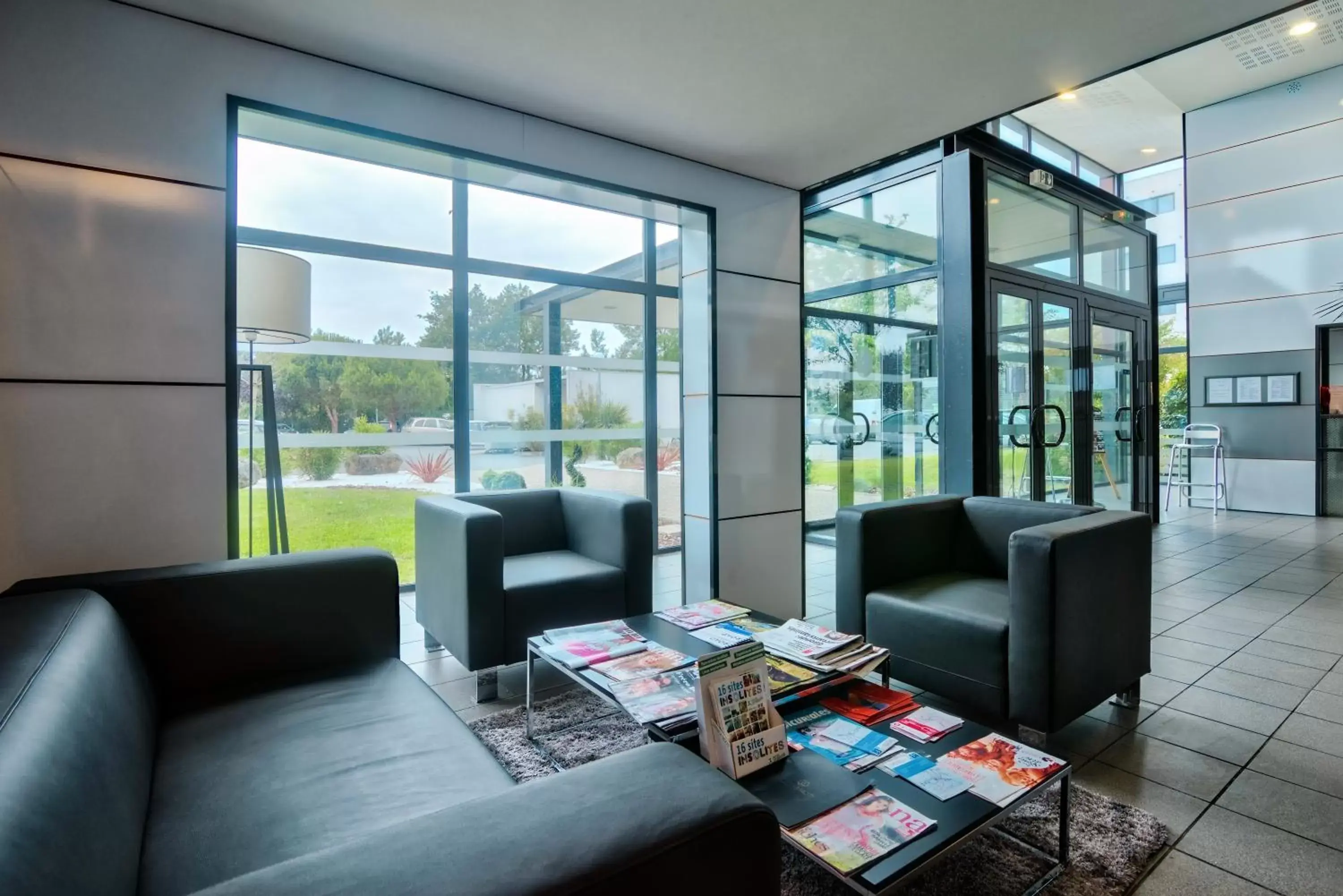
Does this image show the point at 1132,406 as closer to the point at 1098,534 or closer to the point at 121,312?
the point at 1098,534

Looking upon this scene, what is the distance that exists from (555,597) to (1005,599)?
5.81 feet

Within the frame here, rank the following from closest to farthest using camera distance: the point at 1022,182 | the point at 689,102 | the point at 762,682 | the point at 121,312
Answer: the point at 762,682, the point at 121,312, the point at 689,102, the point at 1022,182

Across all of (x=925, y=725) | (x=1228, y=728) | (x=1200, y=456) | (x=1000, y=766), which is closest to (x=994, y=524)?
(x=1228, y=728)

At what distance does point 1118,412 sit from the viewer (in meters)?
6.68

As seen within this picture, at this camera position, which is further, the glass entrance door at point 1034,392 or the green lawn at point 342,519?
the glass entrance door at point 1034,392

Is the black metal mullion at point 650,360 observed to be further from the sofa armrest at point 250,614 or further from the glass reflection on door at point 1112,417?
the glass reflection on door at point 1112,417

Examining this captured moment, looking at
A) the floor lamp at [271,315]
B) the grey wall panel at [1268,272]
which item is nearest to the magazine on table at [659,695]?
the floor lamp at [271,315]

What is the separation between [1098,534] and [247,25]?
132 inches

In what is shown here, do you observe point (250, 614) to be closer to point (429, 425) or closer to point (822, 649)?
point (822, 649)

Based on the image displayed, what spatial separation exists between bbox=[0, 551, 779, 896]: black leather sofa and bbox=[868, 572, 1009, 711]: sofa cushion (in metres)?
1.67

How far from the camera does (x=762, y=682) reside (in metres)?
1.49

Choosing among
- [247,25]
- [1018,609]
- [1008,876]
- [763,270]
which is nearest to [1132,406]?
[763,270]

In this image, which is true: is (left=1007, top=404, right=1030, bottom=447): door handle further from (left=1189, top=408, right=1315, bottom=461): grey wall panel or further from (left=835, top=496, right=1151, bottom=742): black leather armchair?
(left=1189, top=408, right=1315, bottom=461): grey wall panel

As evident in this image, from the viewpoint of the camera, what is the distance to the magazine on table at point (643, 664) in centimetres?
184
